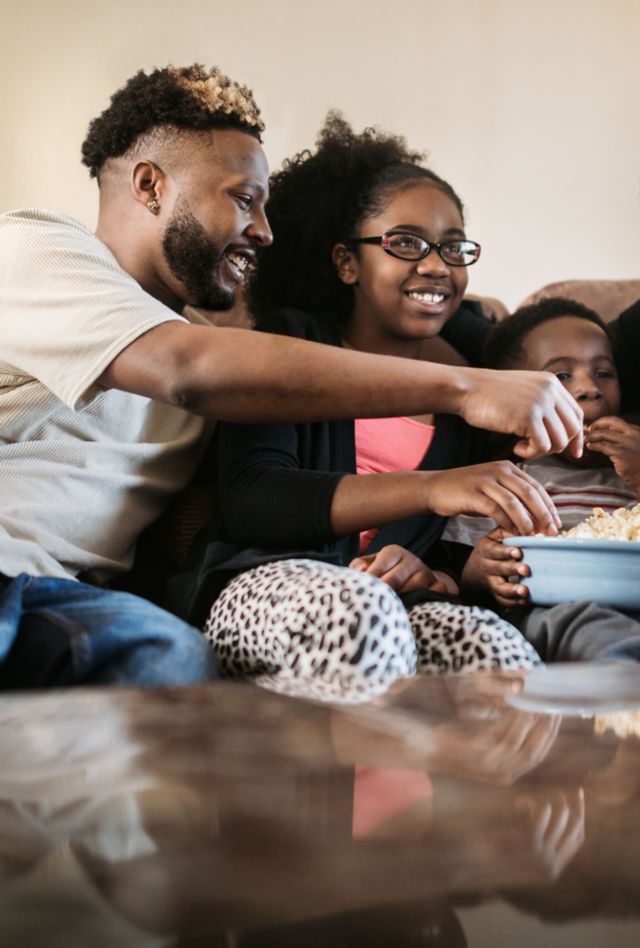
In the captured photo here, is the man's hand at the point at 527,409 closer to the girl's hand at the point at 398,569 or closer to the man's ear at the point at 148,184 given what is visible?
the girl's hand at the point at 398,569

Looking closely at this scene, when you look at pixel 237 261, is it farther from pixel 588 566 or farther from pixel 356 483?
pixel 588 566

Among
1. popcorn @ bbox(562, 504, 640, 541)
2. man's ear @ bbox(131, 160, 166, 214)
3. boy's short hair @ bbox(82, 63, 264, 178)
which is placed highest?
boy's short hair @ bbox(82, 63, 264, 178)

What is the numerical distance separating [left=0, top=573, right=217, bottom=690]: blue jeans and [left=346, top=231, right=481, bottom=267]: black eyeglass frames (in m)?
0.90

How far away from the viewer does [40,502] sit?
44.6 inches

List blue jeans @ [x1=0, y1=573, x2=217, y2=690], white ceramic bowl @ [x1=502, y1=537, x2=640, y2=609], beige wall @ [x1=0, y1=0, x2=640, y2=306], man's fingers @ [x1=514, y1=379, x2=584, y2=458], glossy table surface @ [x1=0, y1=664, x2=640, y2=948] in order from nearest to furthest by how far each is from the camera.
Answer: glossy table surface @ [x1=0, y1=664, x2=640, y2=948] → blue jeans @ [x1=0, y1=573, x2=217, y2=690] → man's fingers @ [x1=514, y1=379, x2=584, y2=458] → white ceramic bowl @ [x1=502, y1=537, x2=640, y2=609] → beige wall @ [x1=0, y1=0, x2=640, y2=306]

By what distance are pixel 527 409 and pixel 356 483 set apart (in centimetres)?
33

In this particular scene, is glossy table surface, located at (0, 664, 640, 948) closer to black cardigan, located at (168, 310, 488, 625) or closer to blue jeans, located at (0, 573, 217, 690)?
blue jeans, located at (0, 573, 217, 690)

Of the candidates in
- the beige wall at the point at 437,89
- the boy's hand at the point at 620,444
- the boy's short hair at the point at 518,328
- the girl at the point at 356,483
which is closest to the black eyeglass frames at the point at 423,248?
the girl at the point at 356,483

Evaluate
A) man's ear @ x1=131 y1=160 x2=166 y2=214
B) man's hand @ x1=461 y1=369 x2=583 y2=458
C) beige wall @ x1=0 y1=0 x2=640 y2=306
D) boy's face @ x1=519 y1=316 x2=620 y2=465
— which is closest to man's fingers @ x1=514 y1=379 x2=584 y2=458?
man's hand @ x1=461 y1=369 x2=583 y2=458

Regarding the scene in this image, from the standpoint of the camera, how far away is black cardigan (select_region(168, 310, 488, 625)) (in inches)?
47.2

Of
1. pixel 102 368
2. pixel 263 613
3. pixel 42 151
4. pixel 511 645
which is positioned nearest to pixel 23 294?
pixel 102 368

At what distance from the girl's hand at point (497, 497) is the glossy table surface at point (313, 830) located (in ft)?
2.91

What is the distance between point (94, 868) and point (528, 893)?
6cm

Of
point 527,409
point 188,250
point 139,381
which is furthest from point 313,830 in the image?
point 188,250
